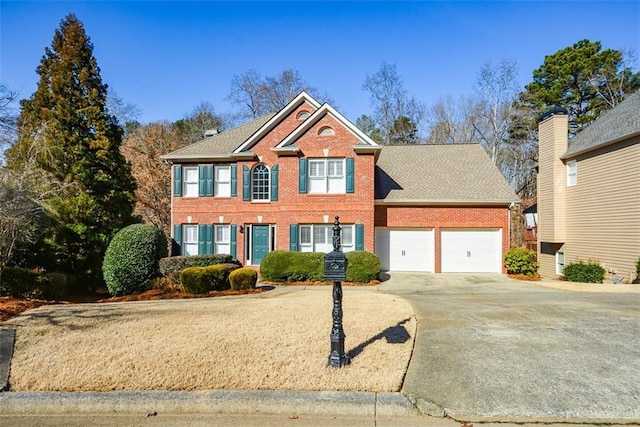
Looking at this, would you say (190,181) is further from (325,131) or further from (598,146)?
(598,146)

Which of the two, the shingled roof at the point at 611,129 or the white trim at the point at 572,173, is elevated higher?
the shingled roof at the point at 611,129

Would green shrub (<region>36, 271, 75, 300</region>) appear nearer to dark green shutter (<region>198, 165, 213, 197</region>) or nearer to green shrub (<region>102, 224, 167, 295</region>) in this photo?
green shrub (<region>102, 224, 167, 295</region>)

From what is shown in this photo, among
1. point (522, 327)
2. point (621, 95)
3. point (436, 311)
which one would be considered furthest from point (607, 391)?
point (621, 95)

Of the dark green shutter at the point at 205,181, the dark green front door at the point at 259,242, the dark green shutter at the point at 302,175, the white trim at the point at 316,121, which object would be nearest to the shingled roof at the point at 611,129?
the white trim at the point at 316,121

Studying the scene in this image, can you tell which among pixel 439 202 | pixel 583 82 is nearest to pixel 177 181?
pixel 439 202

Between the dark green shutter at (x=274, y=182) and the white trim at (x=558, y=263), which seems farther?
the white trim at (x=558, y=263)

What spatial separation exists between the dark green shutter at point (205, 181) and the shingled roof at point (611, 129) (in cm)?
1749

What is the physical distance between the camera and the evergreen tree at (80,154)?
597 inches

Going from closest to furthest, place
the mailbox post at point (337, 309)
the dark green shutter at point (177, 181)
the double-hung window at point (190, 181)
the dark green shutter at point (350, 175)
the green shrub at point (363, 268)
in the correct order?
the mailbox post at point (337, 309) < the green shrub at point (363, 268) < the dark green shutter at point (350, 175) < the dark green shutter at point (177, 181) < the double-hung window at point (190, 181)

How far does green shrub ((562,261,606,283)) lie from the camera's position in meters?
15.2

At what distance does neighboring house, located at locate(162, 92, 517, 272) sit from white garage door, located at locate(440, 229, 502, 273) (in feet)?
0.16

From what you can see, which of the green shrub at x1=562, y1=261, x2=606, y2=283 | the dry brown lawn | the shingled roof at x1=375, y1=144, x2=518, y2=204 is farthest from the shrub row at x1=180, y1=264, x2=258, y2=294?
the green shrub at x1=562, y1=261, x2=606, y2=283

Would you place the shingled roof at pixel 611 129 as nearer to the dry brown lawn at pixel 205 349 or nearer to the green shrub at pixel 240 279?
the dry brown lawn at pixel 205 349

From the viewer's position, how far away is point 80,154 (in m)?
17.0
